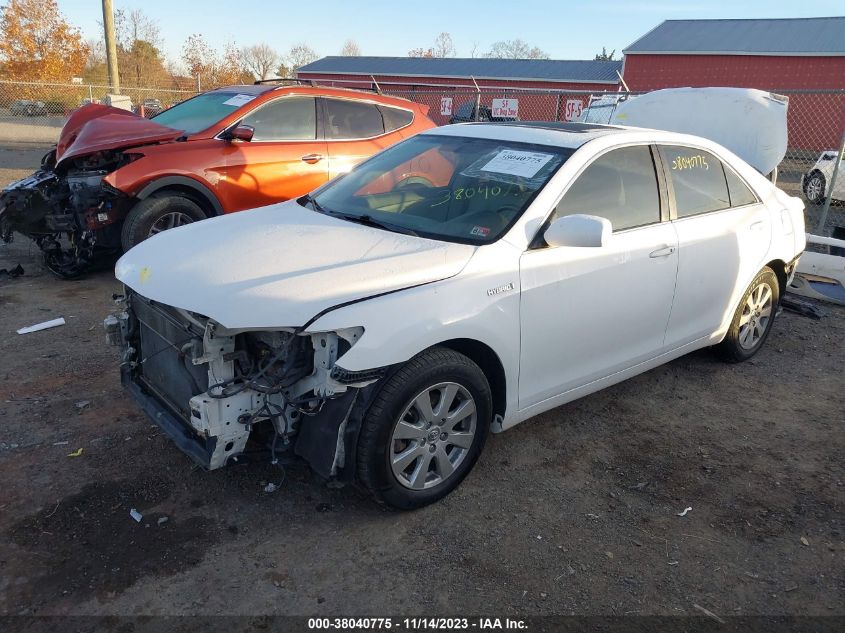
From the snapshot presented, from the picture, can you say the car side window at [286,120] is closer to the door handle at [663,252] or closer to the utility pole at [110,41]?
the door handle at [663,252]

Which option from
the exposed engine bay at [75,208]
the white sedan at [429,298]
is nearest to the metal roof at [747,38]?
the white sedan at [429,298]

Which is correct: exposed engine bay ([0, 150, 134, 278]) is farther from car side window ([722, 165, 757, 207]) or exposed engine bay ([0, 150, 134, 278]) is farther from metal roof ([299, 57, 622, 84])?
metal roof ([299, 57, 622, 84])

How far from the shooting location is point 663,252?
3.90 meters

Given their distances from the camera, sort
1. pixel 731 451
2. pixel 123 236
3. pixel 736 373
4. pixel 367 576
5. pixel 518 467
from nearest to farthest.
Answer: pixel 367 576
pixel 518 467
pixel 731 451
pixel 736 373
pixel 123 236

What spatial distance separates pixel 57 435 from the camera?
379cm

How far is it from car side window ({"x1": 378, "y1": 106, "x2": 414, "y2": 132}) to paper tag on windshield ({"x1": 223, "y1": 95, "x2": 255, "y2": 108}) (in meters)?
1.63

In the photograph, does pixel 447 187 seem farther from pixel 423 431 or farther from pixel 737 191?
pixel 737 191

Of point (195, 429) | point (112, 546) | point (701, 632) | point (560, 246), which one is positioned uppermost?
point (560, 246)

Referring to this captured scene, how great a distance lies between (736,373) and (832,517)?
1820 mm

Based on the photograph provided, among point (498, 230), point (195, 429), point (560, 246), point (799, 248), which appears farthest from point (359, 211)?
point (799, 248)

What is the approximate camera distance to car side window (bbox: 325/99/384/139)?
24.3 ft

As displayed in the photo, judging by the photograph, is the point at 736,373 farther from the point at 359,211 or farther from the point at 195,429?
the point at 195,429

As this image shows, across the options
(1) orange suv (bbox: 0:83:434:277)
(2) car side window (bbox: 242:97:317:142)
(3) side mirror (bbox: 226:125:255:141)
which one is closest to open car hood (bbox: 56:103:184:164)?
(1) orange suv (bbox: 0:83:434:277)

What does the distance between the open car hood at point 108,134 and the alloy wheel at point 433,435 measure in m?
4.68
